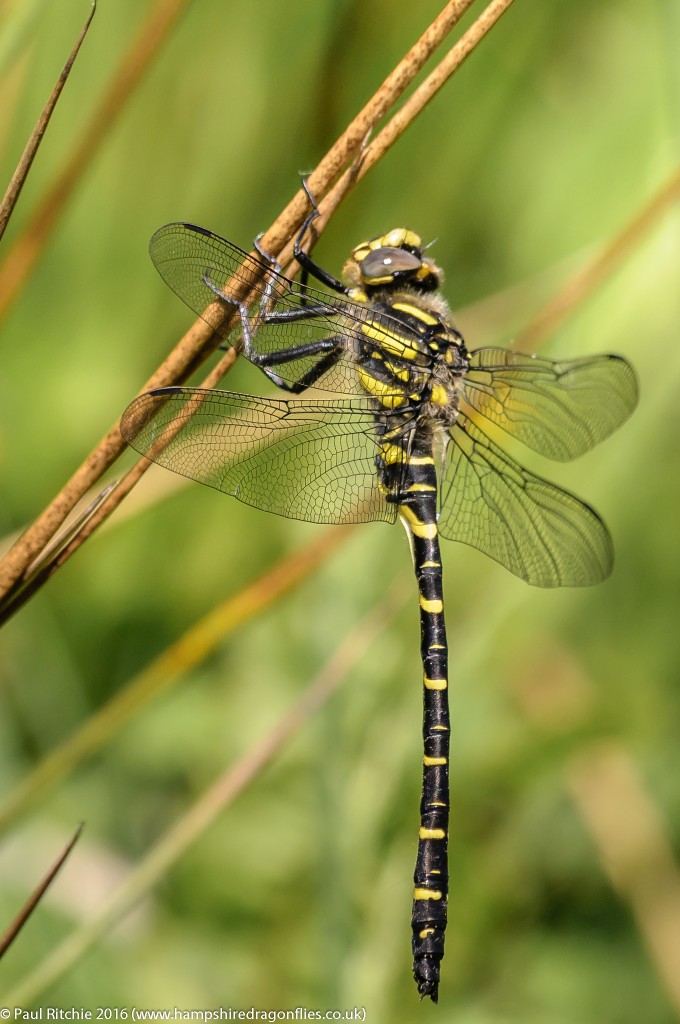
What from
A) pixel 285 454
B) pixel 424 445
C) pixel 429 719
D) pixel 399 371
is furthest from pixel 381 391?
pixel 429 719

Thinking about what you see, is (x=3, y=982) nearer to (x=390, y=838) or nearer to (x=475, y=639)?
(x=390, y=838)

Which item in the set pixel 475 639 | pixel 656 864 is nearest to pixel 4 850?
pixel 475 639

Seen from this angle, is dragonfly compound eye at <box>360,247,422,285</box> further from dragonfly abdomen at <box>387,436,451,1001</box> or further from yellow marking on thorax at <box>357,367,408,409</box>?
dragonfly abdomen at <box>387,436,451,1001</box>

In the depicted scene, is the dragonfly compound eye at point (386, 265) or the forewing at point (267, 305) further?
the dragonfly compound eye at point (386, 265)

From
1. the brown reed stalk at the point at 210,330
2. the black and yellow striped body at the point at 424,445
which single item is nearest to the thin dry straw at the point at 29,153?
the brown reed stalk at the point at 210,330

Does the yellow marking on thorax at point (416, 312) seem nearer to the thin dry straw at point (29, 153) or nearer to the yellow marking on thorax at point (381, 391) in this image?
the yellow marking on thorax at point (381, 391)

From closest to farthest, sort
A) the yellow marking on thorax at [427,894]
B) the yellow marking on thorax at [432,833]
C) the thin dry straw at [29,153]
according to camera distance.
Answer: the thin dry straw at [29,153] → the yellow marking on thorax at [427,894] → the yellow marking on thorax at [432,833]
